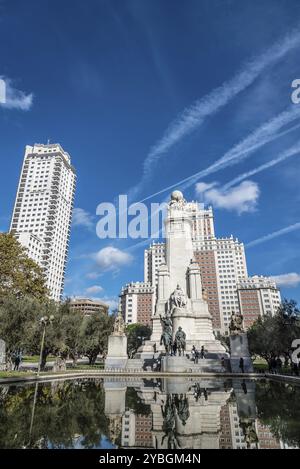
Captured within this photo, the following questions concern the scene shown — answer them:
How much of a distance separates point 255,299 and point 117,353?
11694 centimetres

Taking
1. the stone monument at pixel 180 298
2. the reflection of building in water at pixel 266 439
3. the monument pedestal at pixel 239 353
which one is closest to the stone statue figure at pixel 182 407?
the reflection of building in water at pixel 266 439


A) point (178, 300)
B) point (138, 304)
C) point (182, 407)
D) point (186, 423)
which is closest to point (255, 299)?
point (138, 304)

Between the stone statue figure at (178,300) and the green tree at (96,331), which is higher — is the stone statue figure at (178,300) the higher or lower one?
the higher one

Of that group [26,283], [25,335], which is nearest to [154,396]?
[25,335]

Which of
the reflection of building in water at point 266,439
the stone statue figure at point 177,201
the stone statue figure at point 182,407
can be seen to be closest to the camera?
the reflection of building in water at point 266,439

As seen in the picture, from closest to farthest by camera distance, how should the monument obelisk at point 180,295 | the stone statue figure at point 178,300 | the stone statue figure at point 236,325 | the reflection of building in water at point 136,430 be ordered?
the reflection of building in water at point 136,430 → the stone statue figure at point 236,325 → the monument obelisk at point 180,295 → the stone statue figure at point 178,300

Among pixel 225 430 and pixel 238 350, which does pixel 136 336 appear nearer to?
pixel 238 350

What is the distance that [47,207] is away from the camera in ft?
401

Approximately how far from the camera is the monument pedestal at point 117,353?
104 feet

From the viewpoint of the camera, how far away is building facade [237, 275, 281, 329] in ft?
446

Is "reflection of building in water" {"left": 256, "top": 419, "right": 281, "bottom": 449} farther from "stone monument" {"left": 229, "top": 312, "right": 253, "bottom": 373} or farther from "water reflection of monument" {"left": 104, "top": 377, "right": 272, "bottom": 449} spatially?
"stone monument" {"left": 229, "top": 312, "right": 253, "bottom": 373}

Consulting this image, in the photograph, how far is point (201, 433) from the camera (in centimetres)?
731

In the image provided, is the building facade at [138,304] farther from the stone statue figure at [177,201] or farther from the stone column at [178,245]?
the stone column at [178,245]
